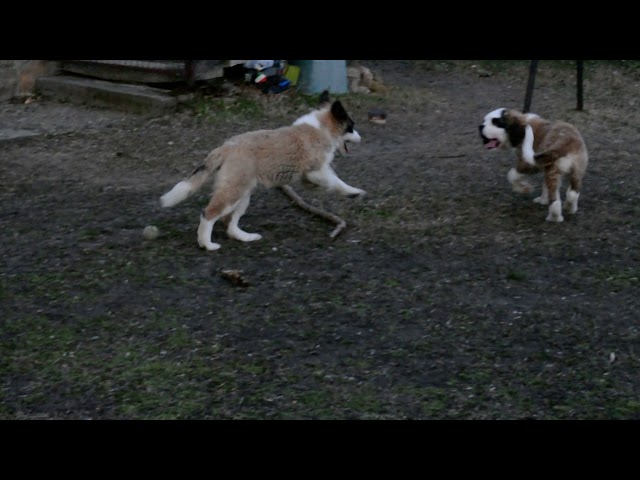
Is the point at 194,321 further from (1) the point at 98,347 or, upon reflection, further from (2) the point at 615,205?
(2) the point at 615,205

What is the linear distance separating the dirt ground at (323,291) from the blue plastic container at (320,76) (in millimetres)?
1901

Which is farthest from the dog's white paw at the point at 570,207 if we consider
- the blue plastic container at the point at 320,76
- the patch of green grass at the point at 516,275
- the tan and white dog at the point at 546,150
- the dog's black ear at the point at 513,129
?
the blue plastic container at the point at 320,76

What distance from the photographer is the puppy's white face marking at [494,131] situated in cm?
803

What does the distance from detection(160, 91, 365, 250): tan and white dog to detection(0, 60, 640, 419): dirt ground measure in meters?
0.29

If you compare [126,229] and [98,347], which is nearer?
[98,347]

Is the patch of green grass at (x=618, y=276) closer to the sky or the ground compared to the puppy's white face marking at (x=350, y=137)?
closer to the ground

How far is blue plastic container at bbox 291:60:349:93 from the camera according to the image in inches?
476

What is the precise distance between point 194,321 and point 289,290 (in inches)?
31.1

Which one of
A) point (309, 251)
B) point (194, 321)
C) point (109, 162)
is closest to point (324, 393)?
point (194, 321)

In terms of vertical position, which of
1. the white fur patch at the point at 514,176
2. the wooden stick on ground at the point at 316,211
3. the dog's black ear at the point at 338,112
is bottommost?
the wooden stick on ground at the point at 316,211

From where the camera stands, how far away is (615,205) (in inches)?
322

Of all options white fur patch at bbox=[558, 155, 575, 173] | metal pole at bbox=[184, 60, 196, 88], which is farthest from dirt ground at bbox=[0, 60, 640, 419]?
metal pole at bbox=[184, 60, 196, 88]

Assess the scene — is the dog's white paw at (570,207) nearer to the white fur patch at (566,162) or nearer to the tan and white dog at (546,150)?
the tan and white dog at (546,150)
